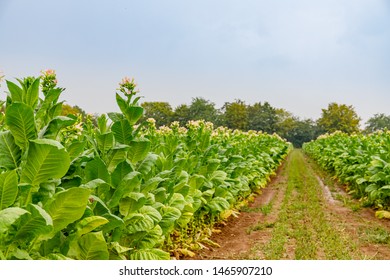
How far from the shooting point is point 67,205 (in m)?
2.15

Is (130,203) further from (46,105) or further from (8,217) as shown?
(8,217)

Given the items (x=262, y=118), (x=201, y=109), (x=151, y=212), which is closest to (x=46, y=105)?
(x=151, y=212)

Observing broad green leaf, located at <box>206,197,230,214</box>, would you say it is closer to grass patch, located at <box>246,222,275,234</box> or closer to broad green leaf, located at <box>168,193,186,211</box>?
grass patch, located at <box>246,222,275,234</box>

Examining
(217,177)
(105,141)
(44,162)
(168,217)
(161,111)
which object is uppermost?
(161,111)

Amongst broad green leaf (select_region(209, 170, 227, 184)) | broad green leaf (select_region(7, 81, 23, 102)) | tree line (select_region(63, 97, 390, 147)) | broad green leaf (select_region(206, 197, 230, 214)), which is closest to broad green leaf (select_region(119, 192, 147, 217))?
broad green leaf (select_region(7, 81, 23, 102))

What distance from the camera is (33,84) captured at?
242cm

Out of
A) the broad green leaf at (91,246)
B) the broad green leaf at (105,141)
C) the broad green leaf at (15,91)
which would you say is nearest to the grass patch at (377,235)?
the broad green leaf at (105,141)

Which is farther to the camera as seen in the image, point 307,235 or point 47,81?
point 307,235

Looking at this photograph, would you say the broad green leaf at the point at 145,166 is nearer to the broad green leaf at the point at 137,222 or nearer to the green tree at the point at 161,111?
the broad green leaf at the point at 137,222

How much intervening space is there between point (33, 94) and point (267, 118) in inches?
2012

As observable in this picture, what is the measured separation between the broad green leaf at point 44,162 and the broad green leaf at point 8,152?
15 centimetres

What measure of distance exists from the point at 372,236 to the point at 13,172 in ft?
16.0
